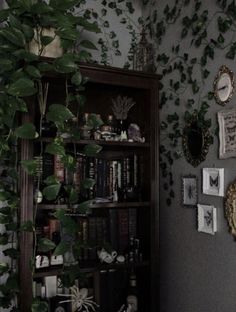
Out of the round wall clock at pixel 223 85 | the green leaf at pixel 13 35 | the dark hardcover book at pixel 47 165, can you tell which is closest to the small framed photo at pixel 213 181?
the round wall clock at pixel 223 85

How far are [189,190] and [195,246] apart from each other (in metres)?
0.30

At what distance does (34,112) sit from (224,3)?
1.05 meters

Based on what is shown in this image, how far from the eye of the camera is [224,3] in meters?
1.66

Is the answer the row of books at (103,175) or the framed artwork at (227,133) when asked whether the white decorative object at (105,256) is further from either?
the framed artwork at (227,133)

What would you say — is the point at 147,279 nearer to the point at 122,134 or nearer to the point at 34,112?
the point at 122,134

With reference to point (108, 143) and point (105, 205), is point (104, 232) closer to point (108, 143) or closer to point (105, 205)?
point (105, 205)

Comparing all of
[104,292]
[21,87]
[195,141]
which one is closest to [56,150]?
[21,87]

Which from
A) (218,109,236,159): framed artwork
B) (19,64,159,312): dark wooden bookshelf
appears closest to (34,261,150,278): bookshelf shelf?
(19,64,159,312): dark wooden bookshelf

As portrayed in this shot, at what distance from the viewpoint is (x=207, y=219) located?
5.80ft

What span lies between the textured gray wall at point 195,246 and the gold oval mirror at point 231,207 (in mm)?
38

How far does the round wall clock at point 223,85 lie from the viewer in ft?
5.33

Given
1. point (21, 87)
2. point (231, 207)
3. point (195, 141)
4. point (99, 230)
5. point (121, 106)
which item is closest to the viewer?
point (21, 87)

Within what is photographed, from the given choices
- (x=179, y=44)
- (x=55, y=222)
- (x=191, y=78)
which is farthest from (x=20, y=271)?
(x=179, y=44)

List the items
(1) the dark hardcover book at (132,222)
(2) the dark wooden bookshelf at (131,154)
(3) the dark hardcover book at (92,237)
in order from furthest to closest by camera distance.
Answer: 1. (1) the dark hardcover book at (132,222)
2. (3) the dark hardcover book at (92,237)
3. (2) the dark wooden bookshelf at (131,154)
